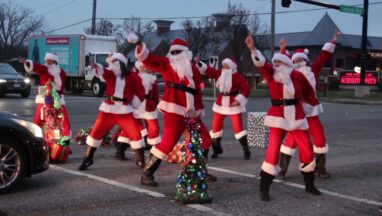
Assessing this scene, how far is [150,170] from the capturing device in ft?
24.1

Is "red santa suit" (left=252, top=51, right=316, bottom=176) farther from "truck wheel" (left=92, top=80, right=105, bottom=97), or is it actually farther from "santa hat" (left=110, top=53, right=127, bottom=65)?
"truck wheel" (left=92, top=80, right=105, bottom=97)

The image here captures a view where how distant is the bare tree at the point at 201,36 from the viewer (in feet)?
176

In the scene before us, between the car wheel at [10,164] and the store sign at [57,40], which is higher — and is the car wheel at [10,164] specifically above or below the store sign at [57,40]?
below

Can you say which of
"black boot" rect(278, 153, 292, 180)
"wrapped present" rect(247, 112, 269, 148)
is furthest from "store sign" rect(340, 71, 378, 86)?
"black boot" rect(278, 153, 292, 180)

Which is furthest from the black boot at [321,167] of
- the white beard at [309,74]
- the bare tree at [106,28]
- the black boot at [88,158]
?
the bare tree at [106,28]

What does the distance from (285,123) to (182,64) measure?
1.48 metres

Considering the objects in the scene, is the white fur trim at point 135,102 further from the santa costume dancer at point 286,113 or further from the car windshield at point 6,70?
the car windshield at point 6,70

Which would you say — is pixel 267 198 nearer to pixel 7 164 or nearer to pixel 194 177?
pixel 194 177

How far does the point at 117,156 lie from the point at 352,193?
4071 mm

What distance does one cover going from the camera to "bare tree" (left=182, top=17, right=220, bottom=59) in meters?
53.6

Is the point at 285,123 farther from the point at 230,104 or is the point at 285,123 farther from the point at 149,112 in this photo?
the point at 149,112

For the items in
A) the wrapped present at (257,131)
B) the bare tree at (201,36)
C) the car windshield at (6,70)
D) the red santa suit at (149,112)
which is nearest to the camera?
the red santa suit at (149,112)

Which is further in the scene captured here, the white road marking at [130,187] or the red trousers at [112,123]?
the red trousers at [112,123]

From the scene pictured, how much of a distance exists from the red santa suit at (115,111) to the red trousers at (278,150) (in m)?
2.20
